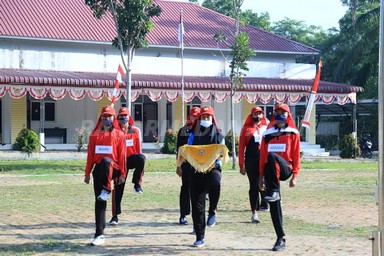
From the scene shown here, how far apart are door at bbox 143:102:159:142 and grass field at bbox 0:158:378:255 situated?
1643 centimetres

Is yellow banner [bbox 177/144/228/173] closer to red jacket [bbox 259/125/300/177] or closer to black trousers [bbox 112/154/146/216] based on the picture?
red jacket [bbox 259/125/300/177]

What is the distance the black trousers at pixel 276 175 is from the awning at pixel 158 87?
22631 mm

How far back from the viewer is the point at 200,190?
416 inches

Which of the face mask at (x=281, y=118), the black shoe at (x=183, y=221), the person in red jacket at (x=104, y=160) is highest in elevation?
the face mask at (x=281, y=118)

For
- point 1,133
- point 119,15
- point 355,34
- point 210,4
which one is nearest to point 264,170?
point 119,15

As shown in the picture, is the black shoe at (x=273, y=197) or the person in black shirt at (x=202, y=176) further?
the person in black shirt at (x=202, y=176)

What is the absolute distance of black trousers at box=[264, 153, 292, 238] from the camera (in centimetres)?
1006

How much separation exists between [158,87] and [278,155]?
24016 mm

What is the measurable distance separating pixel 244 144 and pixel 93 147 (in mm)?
3289

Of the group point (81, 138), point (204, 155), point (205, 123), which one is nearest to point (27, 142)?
point (81, 138)

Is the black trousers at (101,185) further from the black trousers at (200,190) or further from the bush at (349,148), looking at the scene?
the bush at (349,148)

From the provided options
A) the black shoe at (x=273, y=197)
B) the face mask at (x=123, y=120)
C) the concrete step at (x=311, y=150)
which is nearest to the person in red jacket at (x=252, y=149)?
the face mask at (x=123, y=120)

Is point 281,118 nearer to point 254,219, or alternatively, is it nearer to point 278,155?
point 278,155

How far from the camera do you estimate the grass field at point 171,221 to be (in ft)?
33.3
